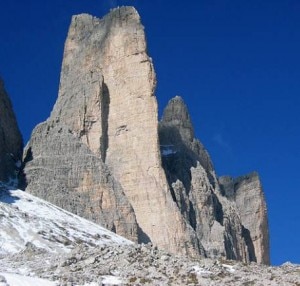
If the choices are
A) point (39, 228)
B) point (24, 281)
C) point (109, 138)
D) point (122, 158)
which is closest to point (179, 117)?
point (109, 138)

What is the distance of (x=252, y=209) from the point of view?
150 metres

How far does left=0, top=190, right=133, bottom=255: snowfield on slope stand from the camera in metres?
59.9

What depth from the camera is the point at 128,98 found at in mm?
117125

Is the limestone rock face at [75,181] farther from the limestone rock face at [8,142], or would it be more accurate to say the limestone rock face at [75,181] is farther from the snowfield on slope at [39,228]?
the snowfield on slope at [39,228]

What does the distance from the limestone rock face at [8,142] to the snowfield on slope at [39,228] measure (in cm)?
2167

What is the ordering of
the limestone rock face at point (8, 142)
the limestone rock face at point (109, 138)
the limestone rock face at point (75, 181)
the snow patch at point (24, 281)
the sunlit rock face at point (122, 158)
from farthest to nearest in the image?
the limestone rock face at point (8, 142), the sunlit rock face at point (122, 158), the limestone rock face at point (109, 138), the limestone rock face at point (75, 181), the snow patch at point (24, 281)

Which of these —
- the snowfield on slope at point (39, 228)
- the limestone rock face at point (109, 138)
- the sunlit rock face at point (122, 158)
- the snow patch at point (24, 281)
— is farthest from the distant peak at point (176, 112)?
the snow patch at point (24, 281)

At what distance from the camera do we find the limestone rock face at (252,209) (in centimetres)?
14500

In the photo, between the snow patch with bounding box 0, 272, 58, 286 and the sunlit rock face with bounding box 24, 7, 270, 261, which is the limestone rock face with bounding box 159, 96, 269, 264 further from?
the snow patch with bounding box 0, 272, 58, 286

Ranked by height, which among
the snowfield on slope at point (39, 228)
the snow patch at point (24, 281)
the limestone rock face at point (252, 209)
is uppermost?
the limestone rock face at point (252, 209)

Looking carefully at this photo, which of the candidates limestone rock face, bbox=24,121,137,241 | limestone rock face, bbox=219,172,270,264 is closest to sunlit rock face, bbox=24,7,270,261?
limestone rock face, bbox=24,121,137,241

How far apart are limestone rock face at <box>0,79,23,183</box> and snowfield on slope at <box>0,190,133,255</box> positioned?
853 inches

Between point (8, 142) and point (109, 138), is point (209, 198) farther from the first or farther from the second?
point (8, 142)

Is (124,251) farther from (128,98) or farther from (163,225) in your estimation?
(128,98)
